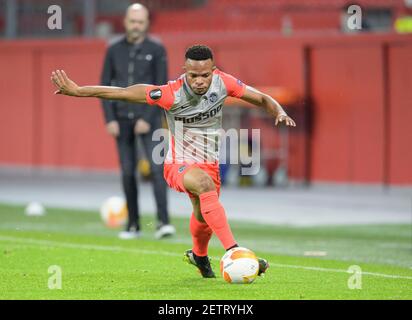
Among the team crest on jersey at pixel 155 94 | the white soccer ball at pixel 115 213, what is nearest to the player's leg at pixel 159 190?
the white soccer ball at pixel 115 213

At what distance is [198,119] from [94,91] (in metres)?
0.91

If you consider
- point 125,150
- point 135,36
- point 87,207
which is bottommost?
point 87,207

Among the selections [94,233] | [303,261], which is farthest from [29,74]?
[303,261]

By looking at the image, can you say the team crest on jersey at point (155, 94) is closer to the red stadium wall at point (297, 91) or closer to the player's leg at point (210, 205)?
the player's leg at point (210, 205)

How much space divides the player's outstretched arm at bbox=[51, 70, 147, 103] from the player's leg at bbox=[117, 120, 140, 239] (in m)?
4.41

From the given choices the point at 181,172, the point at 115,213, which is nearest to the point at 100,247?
→ the point at 115,213

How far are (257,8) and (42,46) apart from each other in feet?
17.6

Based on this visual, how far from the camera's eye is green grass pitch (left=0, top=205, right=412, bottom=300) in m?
9.27

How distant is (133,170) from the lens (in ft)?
47.5

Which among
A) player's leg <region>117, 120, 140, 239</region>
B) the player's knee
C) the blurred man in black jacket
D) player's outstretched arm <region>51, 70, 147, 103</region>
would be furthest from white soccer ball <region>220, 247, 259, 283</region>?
player's leg <region>117, 120, 140, 239</region>

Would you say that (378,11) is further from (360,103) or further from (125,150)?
(125,150)

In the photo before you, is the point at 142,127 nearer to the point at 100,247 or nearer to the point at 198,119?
the point at 100,247

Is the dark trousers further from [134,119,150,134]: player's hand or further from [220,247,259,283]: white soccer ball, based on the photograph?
[220,247,259,283]: white soccer ball

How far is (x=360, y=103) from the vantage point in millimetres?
23984
